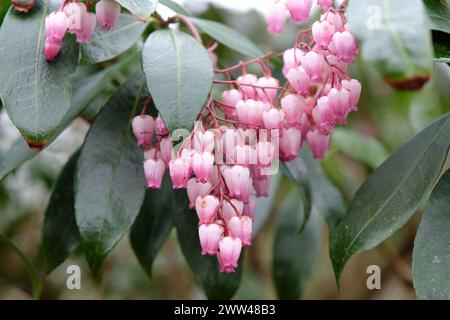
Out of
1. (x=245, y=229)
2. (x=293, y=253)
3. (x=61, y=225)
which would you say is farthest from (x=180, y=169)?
(x=293, y=253)

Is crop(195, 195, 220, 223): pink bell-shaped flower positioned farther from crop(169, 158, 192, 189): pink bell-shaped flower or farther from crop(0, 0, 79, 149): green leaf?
crop(0, 0, 79, 149): green leaf

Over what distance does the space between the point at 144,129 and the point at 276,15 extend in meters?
0.33

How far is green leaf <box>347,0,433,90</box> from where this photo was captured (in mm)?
855

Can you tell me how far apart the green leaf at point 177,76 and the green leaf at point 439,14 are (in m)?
0.40

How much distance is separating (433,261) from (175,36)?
606 millimetres

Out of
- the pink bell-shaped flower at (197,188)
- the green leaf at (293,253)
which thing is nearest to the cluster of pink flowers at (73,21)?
the pink bell-shaped flower at (197,188)

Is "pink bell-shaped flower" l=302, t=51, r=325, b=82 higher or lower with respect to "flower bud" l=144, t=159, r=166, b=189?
higher

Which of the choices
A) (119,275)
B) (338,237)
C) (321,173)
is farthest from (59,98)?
(119,275)

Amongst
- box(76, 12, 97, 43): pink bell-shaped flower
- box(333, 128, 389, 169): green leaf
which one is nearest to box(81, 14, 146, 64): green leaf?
box(76, 12, 97, 43): pink bell-shaped flower

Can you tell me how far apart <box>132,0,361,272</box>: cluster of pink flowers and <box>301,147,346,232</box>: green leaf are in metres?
0.50

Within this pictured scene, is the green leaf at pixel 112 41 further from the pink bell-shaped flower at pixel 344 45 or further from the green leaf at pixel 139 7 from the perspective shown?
the pink bell-shaped flower at pixel 344 45

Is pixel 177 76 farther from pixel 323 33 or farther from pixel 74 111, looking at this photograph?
pixel 74 111

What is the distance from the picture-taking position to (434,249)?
111 cm
